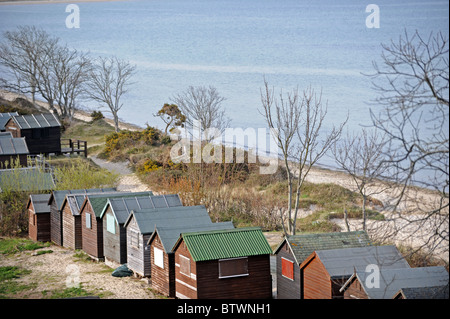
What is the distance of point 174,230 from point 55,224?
9740 millimetres

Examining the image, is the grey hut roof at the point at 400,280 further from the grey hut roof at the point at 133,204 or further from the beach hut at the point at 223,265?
the grey hut roof at the point at 133,204

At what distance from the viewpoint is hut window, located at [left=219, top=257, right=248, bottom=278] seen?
16375 millimetres

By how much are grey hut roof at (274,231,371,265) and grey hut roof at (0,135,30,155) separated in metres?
22.6

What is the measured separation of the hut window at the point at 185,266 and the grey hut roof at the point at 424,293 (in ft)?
20.0

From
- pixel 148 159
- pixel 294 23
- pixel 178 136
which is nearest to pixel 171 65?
pixel 294 23

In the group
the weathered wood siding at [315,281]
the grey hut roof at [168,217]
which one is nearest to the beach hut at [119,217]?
the grey hut roof at [168,217]

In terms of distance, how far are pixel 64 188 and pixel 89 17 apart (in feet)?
179

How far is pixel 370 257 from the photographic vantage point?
598 inches

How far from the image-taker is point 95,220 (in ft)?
73.7

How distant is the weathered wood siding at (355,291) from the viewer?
1352cm

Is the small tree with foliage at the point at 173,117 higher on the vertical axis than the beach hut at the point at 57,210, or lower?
higher

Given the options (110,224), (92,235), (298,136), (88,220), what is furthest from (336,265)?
(88,220)
